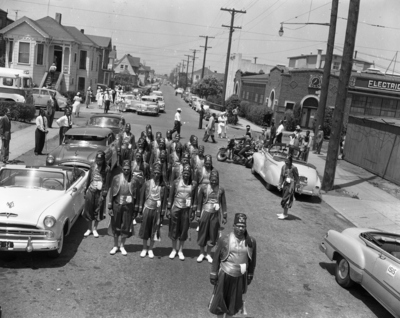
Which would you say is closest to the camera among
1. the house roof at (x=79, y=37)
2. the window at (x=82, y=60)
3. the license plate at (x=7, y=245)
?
the license plate at (x=7, y=245)

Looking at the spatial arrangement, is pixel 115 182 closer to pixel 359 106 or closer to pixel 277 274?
pixel 277 274

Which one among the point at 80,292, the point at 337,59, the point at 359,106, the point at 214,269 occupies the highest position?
the point at 337,59

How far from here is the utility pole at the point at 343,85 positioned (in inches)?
630

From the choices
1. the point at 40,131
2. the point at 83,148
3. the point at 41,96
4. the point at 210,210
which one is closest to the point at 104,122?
the point at 40,131

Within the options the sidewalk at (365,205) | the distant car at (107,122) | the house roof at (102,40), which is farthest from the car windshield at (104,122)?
the house roof at (102,40)

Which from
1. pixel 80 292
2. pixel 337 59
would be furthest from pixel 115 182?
pixel 337 59

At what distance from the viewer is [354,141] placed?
75.4ft

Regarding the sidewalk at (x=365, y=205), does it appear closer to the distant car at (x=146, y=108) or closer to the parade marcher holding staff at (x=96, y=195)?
the parade marcher holding staff at (x=96, y=195)

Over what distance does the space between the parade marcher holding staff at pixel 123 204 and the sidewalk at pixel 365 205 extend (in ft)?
23.9

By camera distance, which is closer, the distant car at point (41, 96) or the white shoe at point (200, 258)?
the white shoe at point (200, 258)

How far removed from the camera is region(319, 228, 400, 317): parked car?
682 cm

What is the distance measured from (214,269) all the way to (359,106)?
110 feet

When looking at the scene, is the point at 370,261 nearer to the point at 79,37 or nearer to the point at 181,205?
the point at 181,205

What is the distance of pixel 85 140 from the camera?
14078 millimetres
